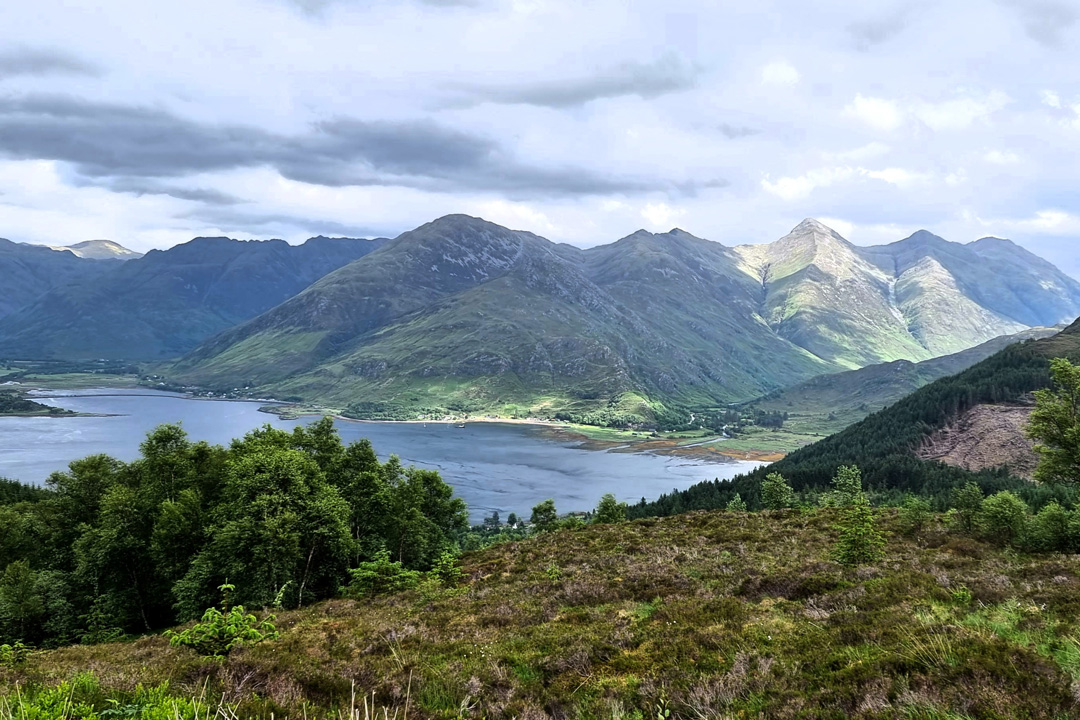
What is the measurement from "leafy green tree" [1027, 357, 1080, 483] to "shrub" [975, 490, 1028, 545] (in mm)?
6441

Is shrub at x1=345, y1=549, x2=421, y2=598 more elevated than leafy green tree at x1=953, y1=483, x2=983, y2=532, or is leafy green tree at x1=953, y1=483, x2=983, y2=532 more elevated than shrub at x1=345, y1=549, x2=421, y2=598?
leafy green tree at x1=953, y1=483, x2=983, y2=532

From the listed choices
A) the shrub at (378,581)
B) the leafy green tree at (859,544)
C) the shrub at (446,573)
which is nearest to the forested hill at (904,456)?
the shrub at (446,573)

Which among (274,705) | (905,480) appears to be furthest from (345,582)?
(905,480)

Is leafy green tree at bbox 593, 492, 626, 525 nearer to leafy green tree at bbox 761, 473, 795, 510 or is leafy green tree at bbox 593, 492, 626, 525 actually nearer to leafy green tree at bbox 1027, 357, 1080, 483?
leafy green tree at bbox 761, 473, 795, 510

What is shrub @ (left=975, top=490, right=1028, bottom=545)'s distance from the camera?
29.8 metres

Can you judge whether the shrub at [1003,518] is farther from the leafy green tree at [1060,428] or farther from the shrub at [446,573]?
the shrub at [446,573]

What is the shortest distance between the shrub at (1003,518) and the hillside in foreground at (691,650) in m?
2.64

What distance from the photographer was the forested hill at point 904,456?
119562 mm

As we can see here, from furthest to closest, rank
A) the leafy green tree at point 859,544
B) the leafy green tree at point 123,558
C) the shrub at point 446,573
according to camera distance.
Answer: the leafy green tree at point 123,558
the shrub at point 446,573
the leafy green tree at point 859,544

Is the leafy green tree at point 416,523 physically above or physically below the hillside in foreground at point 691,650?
below

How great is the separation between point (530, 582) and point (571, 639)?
1419 cm

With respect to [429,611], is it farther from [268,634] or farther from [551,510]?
[551,510]

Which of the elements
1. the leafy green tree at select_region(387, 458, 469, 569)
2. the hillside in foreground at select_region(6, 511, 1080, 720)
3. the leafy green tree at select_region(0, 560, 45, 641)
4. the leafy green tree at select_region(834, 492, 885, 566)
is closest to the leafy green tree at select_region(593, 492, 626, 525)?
the leafy green tree at select_region(387, 458, 469, 569)

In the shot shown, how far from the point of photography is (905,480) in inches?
5256
